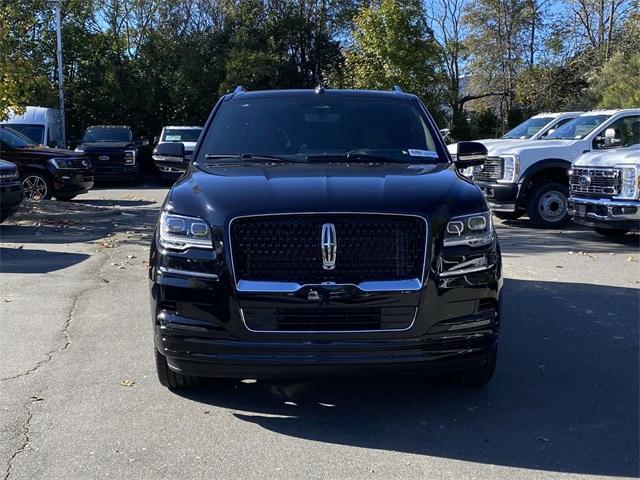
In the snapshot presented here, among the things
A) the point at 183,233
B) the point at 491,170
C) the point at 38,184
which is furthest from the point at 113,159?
the point at 183,233

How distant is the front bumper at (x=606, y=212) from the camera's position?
34.8ft

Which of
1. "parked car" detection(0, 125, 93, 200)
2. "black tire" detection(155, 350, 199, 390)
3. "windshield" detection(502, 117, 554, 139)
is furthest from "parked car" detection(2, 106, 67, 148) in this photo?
"black tire" detection(155, 350, 199, 390)

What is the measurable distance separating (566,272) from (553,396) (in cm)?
458

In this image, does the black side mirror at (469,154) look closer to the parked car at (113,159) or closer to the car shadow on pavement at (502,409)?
the car shadow on pavement at (502,409)

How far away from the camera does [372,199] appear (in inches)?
167

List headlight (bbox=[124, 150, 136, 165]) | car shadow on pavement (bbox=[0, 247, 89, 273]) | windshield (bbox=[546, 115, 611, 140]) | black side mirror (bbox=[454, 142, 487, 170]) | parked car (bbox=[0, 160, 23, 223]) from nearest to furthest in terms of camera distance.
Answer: black side mirror (bbox=[454, 142, 487, 170]), car shadow on pavement (bbox=[0, 247, 89, 273]), parked car (bbox=[0, 160, 23, 223]), windshield (bbox=[546, 115, 611, 140]), headlight (bbox=[124, 150, 136, 165])

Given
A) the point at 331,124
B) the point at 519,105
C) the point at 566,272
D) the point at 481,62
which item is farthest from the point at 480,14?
the point at 331,124

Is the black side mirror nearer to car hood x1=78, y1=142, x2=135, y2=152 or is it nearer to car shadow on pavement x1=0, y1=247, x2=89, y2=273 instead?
car shadow on pavement x1=0, y1=247, x2=89, y2=273

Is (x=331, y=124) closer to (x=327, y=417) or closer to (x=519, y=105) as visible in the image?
(x=327, y=417)

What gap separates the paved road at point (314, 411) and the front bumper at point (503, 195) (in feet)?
19.0

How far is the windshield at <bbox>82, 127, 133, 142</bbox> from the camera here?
79.2ft

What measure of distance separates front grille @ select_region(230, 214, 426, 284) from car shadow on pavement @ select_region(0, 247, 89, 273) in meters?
5.77

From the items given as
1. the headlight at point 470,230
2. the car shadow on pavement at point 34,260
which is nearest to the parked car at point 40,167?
the car shadow on pavement at point 34,260

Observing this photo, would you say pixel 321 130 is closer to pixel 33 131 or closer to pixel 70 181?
pixel 70 181
